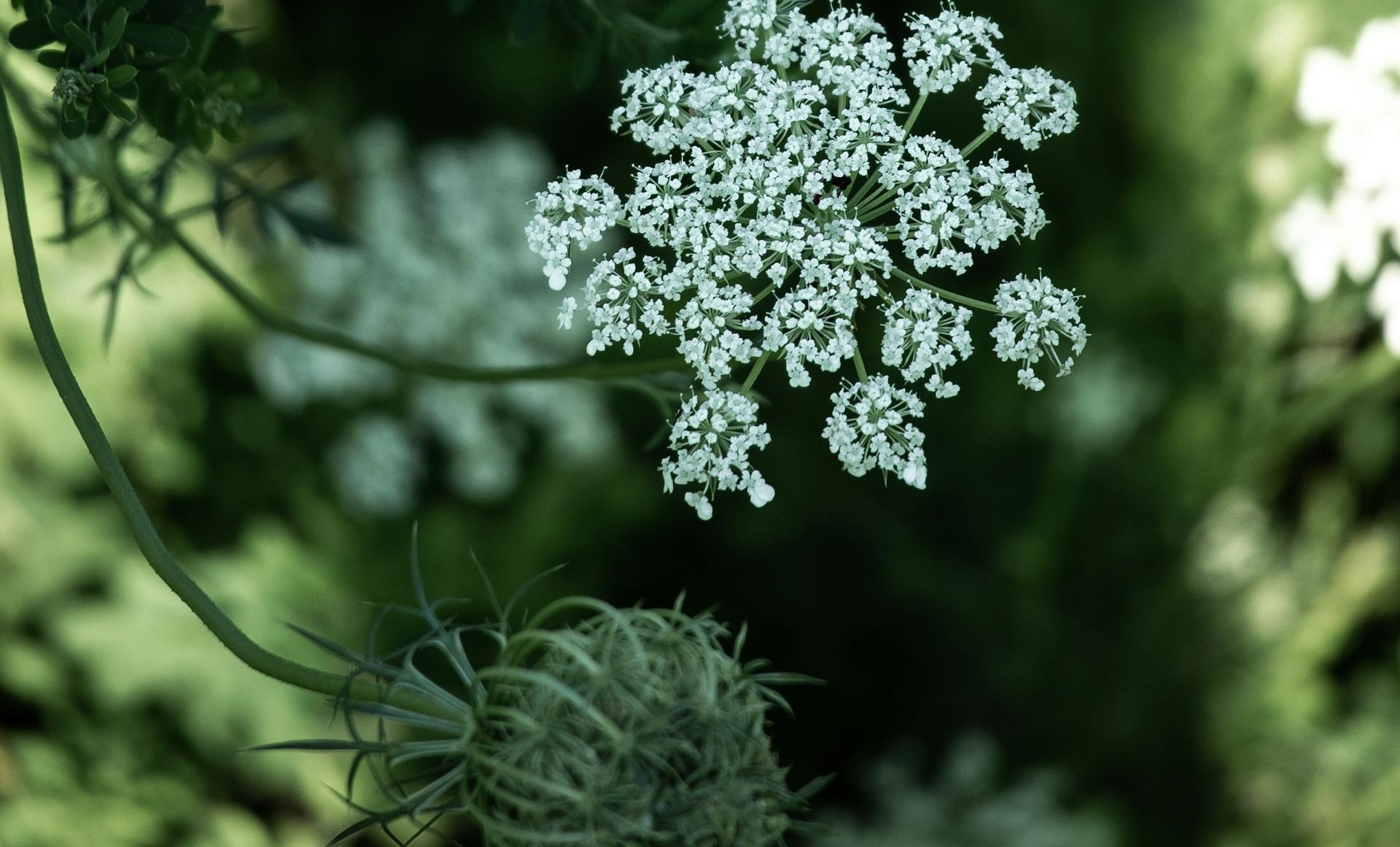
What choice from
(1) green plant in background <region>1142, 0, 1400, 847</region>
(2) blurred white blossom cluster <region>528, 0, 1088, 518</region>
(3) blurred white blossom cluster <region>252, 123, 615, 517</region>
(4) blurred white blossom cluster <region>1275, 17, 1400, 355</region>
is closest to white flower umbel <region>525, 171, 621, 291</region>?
(2) blurred white blossom cluster <region>528, 0, 1088, 518</region>

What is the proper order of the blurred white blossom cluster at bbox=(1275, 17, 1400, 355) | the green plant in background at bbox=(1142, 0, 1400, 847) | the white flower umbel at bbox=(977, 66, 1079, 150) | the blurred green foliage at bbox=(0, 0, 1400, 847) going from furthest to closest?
the green plant in background at bbox=(1142, 0, 1400, 847)
the blurred green foliage at bbox=(0, 0, 1400, 847)
the blurred white blossom cluster at bbox=(1275, 17, 1400, 355)
the white flower umbel at bbox=(977, 66, 1079, 150)

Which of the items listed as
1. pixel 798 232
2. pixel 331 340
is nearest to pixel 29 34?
pixel 331 340

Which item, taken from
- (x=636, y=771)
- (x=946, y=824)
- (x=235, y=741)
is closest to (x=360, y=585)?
(x=235, y=741)

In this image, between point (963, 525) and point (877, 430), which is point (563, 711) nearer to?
point (877, 430)

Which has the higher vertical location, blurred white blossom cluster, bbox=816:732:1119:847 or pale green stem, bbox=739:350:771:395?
blurred white blossom cluster, bbox=816:732:1119:847

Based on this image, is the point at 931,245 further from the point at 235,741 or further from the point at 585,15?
the point at 235,741

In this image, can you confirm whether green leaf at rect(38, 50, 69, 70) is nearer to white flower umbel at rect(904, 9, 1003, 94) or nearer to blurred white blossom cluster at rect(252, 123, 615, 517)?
white flower umbel at rect(904, 9, 1003, 94)

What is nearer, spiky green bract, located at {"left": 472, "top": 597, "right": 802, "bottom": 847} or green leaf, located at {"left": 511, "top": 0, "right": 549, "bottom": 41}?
spiky green bract, located at {"left": 472, "top": 597, "right": 802, "bottom": 847}

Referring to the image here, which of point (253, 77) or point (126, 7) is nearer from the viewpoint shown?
point (126, 7)
